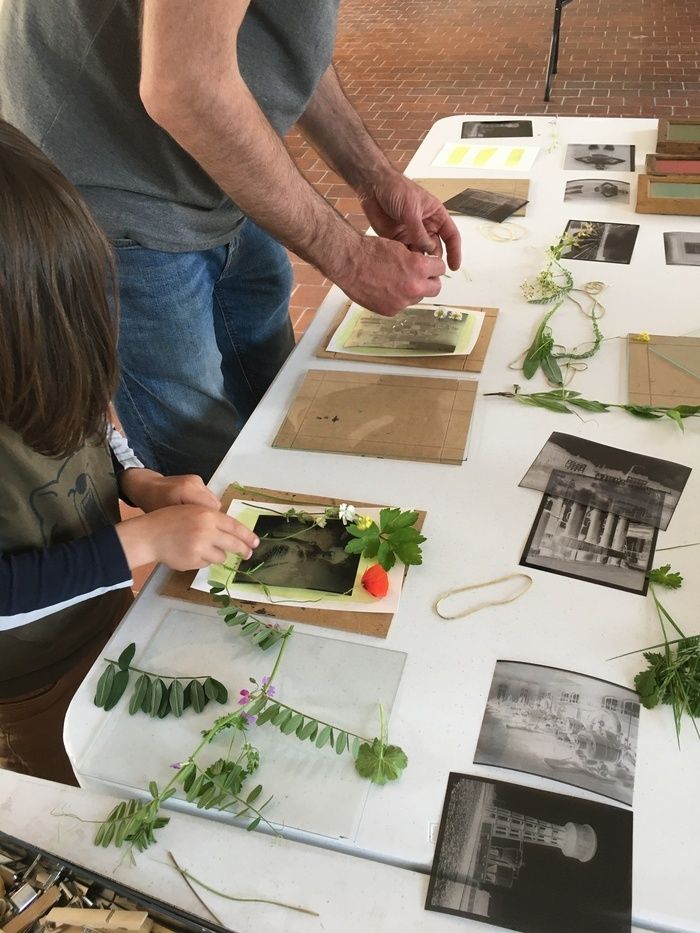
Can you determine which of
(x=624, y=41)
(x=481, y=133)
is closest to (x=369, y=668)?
(x=481, y=133)

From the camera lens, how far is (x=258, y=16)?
1099mm

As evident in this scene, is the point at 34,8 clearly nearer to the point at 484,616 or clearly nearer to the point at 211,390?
the point at 211,390

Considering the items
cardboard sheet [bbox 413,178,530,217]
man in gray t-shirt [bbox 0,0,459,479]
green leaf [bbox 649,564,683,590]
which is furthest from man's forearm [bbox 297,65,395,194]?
green leaf [bbox 649,564,683,590]

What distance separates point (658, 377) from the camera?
3.89ft

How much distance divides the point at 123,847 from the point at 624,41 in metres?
5.22

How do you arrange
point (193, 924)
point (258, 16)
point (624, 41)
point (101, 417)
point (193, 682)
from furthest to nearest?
point (624, 41)
point (258, 16)
point (101, 417)
point (193, 682)
point (193, 924)

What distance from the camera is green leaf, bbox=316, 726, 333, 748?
77 cm

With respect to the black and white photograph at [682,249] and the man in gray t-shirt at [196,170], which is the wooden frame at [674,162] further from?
the man in gray t-shirt at [196,170]

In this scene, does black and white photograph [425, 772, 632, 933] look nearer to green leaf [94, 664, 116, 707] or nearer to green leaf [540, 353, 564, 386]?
green leaf [94, 664, 116, 707]

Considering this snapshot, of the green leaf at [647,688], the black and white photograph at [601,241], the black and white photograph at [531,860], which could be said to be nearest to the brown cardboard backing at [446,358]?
the black and white photograph at [601,241]

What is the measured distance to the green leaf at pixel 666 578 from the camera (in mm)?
880

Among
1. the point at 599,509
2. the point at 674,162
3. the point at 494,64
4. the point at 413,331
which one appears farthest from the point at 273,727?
the point at 494,64

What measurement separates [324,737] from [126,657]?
246 mm

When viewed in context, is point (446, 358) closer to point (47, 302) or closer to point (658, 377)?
point (658, 377)
